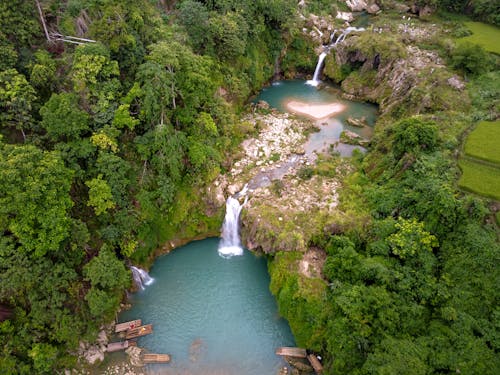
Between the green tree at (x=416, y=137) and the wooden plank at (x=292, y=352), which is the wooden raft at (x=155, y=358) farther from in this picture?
the green tree at (x=416, y=137)

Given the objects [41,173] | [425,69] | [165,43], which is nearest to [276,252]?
[41,173]

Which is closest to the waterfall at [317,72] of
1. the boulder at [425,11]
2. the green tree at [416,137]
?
the boulder at [425,11]

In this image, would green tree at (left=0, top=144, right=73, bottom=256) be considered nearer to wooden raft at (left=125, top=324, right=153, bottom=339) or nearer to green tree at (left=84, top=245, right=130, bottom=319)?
green tree at (left=84, top=245, right=130, bottom=319)

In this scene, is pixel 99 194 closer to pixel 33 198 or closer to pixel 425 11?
pixel 33 198

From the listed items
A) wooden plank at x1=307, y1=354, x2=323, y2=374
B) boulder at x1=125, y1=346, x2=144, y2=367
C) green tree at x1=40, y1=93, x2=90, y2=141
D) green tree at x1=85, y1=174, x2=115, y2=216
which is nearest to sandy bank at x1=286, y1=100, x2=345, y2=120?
green tree at x1=40, y1=93, x2=90, y2=141

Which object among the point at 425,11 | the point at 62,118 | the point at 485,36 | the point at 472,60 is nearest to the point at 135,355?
the point at 62,118

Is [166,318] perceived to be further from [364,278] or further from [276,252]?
[364,278]

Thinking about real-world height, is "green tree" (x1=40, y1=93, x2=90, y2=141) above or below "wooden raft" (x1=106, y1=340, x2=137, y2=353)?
above
